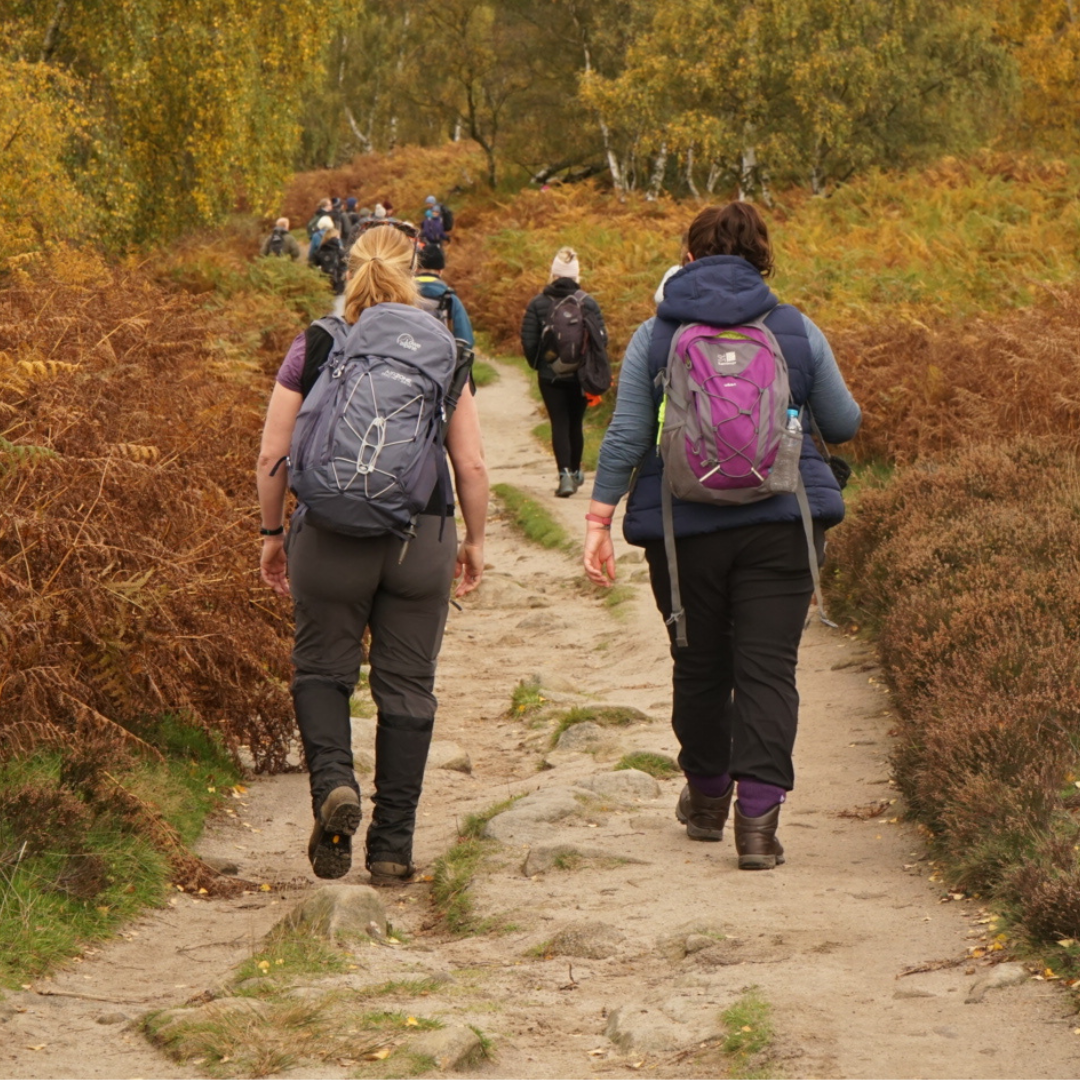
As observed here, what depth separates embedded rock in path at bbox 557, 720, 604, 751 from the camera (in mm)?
7336

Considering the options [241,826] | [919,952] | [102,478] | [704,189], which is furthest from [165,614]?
[704,189]

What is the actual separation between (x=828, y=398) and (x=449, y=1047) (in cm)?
261

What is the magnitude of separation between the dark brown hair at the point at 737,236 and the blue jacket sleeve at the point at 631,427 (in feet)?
1.14

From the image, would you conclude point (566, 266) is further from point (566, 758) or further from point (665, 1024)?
point (665, 1024)

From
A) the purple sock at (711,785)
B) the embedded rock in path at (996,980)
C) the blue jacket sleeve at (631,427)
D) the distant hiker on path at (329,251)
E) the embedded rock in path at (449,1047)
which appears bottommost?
the purple sock at (711,785)

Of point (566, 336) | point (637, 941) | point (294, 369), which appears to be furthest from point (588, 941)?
point (566, 336)

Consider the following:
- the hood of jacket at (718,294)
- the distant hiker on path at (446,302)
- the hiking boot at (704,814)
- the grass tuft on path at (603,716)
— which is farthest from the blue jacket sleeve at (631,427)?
the distant hiker on path at (446,302)

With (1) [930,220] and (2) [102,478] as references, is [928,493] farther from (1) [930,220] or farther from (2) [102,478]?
(1) [930,220]

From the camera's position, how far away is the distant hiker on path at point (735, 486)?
4945 mm

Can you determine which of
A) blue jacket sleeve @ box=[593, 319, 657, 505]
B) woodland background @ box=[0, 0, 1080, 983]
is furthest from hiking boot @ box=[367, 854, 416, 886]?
blue jacket sleeve @ box=[593, 319, 657, 505]

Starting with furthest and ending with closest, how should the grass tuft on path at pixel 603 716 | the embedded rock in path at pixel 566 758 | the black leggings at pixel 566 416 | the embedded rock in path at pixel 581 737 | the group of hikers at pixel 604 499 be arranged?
the black leggings at pixel 566 416 → the grass tuft on path at pixel 603 716 → the embedded rock in path at pixel 581 737 → the embedded rock in path at pixel 566 758 → the group of hikers at pixel 604 499

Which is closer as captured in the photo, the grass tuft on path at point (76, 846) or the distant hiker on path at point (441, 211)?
the grass tuft on path at point (76, 846)

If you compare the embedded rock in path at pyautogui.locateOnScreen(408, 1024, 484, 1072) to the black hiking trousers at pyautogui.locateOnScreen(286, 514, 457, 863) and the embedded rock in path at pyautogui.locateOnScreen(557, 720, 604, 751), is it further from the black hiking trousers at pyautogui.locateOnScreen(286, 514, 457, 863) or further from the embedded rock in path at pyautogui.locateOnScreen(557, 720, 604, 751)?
the embedded rock in path at pyautogui.locateOnScreen(557, 720, 604, 751)

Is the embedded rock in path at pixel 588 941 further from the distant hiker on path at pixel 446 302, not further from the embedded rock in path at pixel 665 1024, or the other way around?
the distant hiker on path at pixel 446 302
